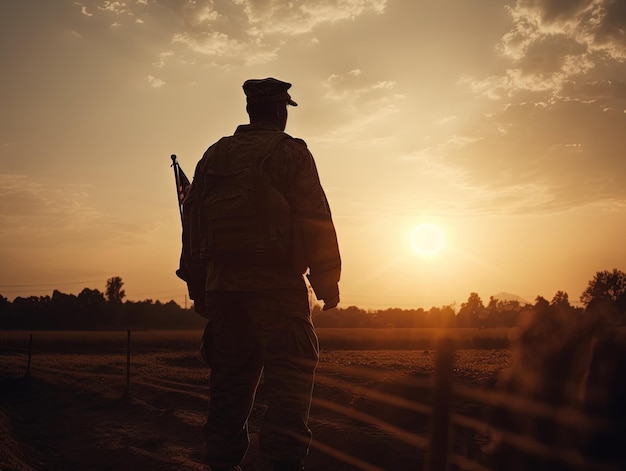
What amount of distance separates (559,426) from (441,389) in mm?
726

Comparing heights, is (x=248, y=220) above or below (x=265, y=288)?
above

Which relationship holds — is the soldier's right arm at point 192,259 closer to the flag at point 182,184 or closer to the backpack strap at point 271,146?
the backpack strap at point 271,146

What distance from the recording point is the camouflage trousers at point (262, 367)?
10.6 ft

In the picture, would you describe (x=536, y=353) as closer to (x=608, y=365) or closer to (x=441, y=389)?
(x=608, y=365)

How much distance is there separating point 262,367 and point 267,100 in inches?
68.5

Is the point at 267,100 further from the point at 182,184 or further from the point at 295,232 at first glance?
the point at 182,184

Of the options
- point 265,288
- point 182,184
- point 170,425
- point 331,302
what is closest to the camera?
point 265,288

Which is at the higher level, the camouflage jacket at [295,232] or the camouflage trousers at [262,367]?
the camouflage jacket at [295,232]

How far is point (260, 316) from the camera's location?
134 inches

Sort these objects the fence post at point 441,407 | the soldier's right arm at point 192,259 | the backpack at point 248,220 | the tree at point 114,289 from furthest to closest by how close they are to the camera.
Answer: the tree at point 114,289
the soldier's right arm at point 192,259
the backpack at point 248,220
the fence post at point 441,407

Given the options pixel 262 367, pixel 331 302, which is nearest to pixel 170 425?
pixel 262 367

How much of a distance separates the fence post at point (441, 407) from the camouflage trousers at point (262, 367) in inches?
42.2

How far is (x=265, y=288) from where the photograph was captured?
342 cm

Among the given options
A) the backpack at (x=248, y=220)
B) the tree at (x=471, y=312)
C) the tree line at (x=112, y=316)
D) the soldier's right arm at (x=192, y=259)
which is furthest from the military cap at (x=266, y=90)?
the tree line at (x=112, y=316)
